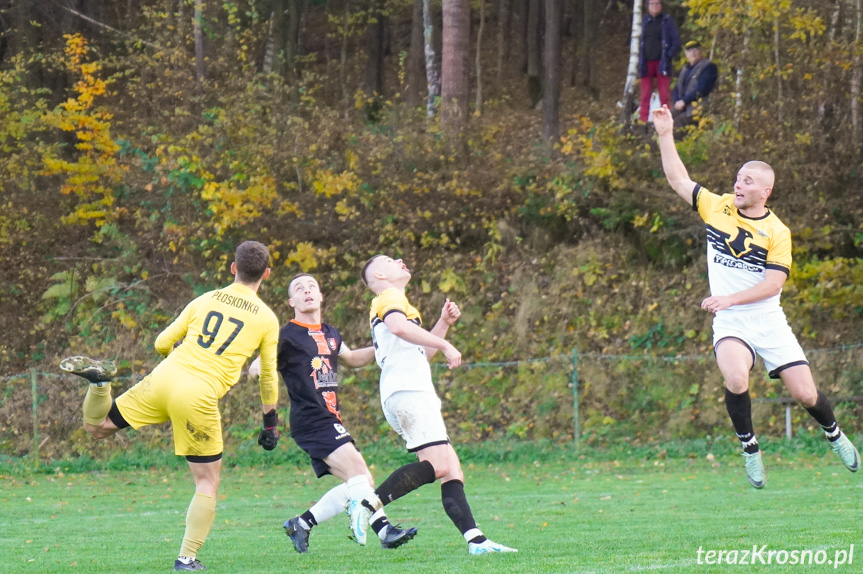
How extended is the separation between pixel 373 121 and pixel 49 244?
7.68 meters

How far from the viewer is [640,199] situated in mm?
18266

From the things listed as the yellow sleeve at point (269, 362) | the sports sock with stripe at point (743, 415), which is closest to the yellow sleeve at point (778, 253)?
the sports sock with stripe at point (743, 415)

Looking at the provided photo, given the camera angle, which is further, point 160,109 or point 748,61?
point 160,109

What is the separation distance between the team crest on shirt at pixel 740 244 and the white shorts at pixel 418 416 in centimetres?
244

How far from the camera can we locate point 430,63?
2297cm

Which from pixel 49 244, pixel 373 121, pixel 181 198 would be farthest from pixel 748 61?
pixel 49 244

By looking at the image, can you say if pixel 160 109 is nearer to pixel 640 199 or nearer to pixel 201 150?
pixel 201 150

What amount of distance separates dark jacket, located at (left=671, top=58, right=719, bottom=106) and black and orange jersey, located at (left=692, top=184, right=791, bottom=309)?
32.0ft

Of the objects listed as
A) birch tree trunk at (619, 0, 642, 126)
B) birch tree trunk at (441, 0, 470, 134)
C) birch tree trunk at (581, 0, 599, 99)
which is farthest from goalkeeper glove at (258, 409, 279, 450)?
birch tree trunk at (581, 0, 599, 99)

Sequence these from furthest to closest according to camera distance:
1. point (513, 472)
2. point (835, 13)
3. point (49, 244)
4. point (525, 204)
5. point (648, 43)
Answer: point (49, 244) → point (525, 204) → point (648, 43) → point (835, 13) → point (513, 472)

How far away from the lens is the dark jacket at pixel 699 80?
1675cm

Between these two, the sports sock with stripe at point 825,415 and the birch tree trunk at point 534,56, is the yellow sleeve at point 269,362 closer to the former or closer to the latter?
the sports sock with stripe at point 825,415

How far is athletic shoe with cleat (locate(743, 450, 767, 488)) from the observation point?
731 centimetres

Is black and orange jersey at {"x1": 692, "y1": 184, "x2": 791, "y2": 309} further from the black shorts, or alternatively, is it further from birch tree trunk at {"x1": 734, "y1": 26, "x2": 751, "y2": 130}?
birch tree trunk at {"x1": 734, "y1": 26, "x2": 751, "y2": 130}
